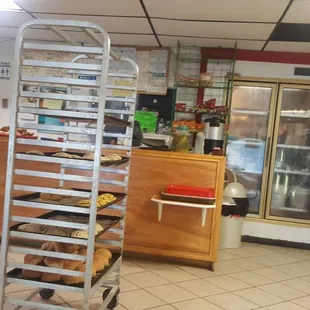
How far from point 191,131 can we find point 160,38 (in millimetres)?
1090

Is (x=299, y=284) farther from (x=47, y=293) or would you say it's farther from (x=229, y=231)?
(x=47, y=293)

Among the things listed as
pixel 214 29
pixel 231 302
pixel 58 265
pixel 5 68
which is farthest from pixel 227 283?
pixel 5 68

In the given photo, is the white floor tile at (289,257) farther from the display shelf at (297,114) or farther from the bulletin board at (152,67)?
the bulletin board at (152,67)

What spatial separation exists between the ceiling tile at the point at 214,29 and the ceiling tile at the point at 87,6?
1.16 ft

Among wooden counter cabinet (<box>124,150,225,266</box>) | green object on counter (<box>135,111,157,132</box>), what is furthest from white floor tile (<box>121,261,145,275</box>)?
green object on counter (<box>135,111,157,132</box>)

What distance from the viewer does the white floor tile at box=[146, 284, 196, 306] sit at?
2702 millimetres

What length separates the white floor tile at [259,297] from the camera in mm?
2781

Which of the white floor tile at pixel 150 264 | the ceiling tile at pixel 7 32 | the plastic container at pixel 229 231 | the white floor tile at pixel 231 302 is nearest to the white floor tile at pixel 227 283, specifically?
the white floor tile at pixel 231 302

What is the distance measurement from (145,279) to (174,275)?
283 millimetres

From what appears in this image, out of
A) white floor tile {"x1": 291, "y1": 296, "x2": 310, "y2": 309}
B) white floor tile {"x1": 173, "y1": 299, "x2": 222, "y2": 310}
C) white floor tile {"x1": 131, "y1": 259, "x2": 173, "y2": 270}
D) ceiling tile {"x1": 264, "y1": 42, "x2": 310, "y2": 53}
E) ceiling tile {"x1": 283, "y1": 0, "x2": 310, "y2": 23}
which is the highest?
ceiling tile {"x1": 283, "y1": 0, "x2": 310, "y2": 23}

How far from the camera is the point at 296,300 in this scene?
2885 millimetres

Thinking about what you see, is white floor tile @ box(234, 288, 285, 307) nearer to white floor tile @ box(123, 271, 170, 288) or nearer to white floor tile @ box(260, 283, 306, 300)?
white floor tile @ box(260, 283, 306, 300)

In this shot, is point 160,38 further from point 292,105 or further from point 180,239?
point 180,239

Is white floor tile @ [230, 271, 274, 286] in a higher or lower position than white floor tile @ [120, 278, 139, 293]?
lower
